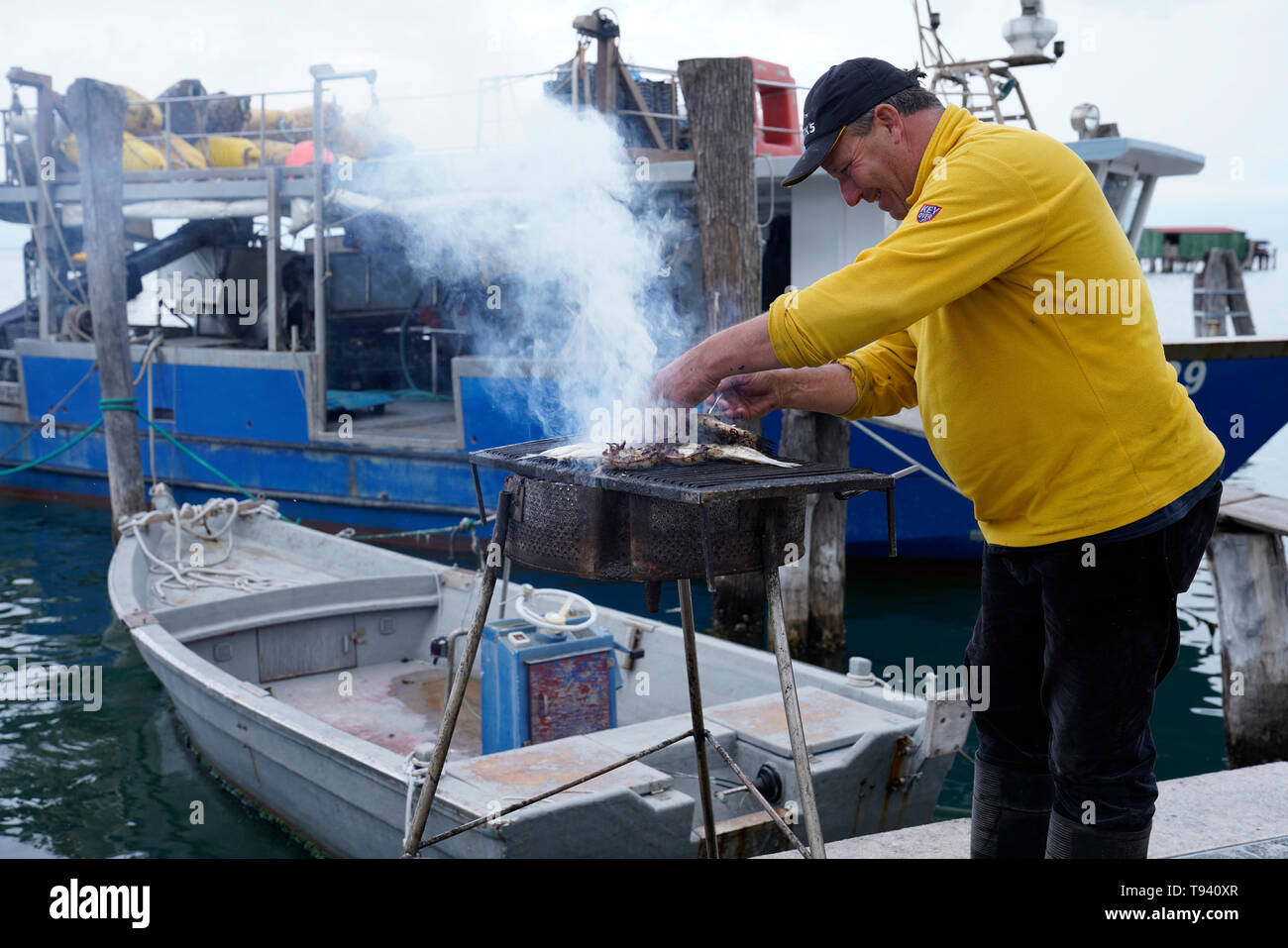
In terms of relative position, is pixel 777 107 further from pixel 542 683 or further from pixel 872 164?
pixel 872 164

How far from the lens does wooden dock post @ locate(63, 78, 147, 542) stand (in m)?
10.4

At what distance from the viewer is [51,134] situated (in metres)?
15.4

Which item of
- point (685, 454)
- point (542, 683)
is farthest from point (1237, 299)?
point (685, 454)

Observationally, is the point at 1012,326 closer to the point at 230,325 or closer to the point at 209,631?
the point at 209,631

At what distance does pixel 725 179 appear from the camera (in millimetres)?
7535

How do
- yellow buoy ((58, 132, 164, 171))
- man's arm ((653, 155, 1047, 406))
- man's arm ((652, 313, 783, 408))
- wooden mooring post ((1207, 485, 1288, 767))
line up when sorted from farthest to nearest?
1. yellow buoy ((58, 132, 164, 171))
2. wooden mooring post ((1207, 485, 1288, 767))
3. man's arm ((652, 313, 783, 408))
4. man's arm ((653, 155, 1047, 406))

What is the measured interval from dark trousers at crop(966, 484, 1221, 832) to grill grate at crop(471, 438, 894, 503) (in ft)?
1.55

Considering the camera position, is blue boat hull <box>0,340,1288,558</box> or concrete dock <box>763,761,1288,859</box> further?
blue boat hull <box>0,340,1288,558</box>

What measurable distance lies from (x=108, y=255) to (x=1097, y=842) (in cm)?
1059

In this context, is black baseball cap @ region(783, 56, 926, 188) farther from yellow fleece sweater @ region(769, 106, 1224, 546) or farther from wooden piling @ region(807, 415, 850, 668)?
wooden piling @ region(807, 415, 850, 668)

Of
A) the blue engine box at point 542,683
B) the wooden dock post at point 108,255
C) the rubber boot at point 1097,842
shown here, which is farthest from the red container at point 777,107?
the rubber boot at point 1097,842

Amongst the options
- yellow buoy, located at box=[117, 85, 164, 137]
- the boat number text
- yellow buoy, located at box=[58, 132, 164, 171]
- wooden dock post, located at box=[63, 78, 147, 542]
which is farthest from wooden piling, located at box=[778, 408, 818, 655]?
yellow buoy, located at box=[117, 85, 164, 137]

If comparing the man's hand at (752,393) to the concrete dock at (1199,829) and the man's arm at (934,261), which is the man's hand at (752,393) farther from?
the concrete dock at (1199,829)

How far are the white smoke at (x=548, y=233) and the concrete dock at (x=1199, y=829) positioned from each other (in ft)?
11.8
